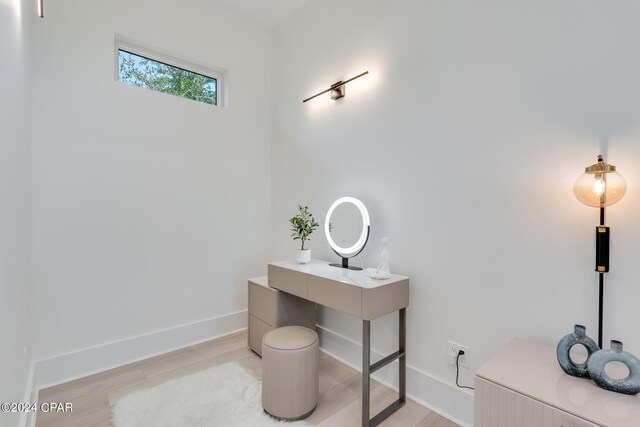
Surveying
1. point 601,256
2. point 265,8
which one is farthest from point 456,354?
point 265,8

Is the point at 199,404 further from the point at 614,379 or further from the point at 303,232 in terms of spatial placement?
the point at 614,379

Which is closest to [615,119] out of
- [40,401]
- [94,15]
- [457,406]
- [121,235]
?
[457,406]

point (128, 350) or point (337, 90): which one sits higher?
point (337, 90)

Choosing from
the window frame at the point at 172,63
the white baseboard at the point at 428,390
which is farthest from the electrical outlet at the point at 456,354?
the window frame at the point at 172,63

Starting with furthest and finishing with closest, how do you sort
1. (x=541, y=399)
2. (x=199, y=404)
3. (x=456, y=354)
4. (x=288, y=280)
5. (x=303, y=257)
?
(x=303, y=257) → (x=288, y=280) → (x=199, y=404) → (x=456, y=354) → (x=541, y=399)

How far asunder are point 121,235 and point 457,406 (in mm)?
2596

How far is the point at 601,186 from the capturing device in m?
1.21

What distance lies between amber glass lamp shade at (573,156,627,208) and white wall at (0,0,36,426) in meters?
2.20

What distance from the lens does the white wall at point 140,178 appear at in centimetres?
211

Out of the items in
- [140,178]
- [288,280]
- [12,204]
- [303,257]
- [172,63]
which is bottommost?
[288,280]

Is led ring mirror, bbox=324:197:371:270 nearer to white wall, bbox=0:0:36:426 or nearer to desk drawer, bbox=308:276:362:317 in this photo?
desk drawer, bbox=308:276:362:317

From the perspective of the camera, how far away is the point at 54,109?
2104 millimetres

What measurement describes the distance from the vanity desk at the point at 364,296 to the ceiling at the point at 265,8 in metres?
2.45

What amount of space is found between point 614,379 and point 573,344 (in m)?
0.14
